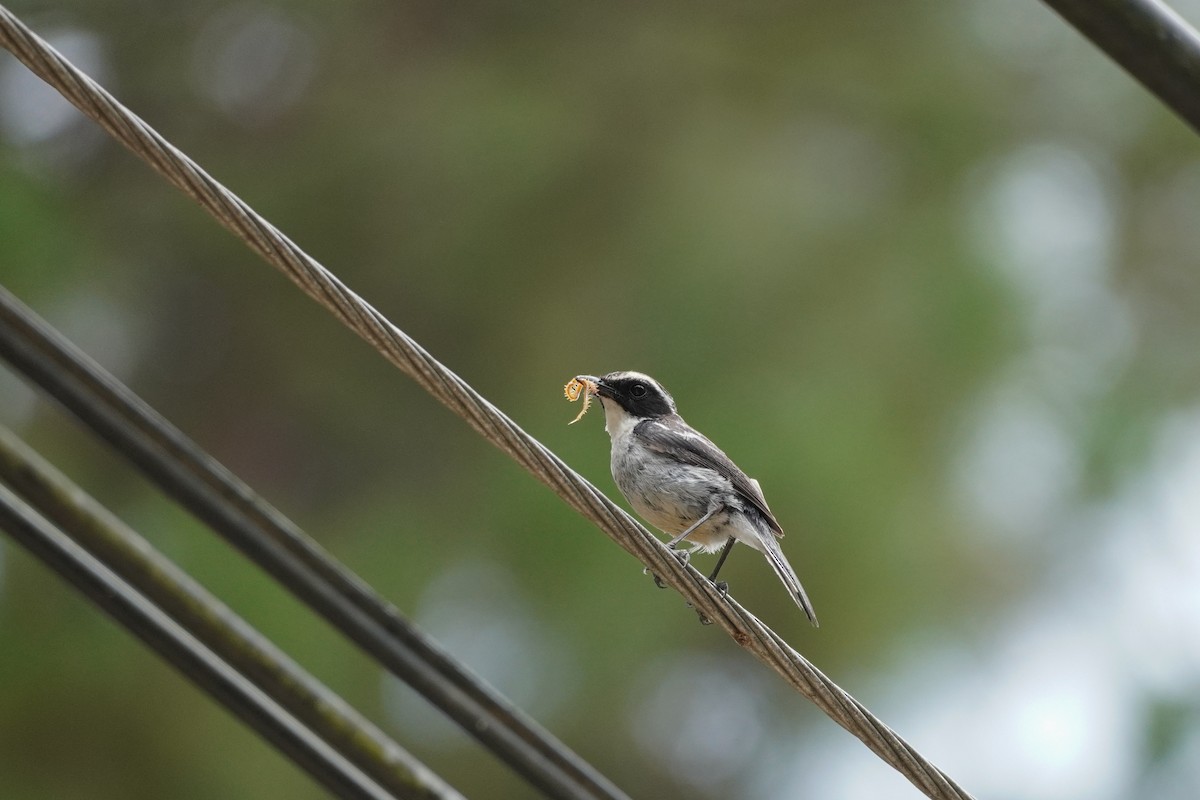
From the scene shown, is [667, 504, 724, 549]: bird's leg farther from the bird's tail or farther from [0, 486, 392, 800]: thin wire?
[0, 486, 392, 800]: thin wire

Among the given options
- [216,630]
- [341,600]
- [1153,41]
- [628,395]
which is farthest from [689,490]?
[1153,41]

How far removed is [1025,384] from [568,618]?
137 inches

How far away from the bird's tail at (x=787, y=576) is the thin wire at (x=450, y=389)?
2.74 feet

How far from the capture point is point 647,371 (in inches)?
277

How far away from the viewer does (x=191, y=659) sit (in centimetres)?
354

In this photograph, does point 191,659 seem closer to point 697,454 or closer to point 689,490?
point 689,490

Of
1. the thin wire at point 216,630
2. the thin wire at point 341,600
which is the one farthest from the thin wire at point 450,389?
the thin wire at point 216,630

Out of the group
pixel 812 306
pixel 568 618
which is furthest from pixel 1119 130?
pixel 568 618

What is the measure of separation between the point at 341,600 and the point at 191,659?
1.53 ft

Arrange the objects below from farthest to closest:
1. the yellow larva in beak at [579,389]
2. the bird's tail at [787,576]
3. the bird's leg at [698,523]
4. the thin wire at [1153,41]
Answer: the yellow larva in beak at [579,389], the bird's leg at [698,523], the bird's tail at [787,576], the thin wire at [1153,41]

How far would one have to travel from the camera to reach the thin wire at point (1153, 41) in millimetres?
1945

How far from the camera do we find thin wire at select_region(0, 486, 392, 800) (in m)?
3.51

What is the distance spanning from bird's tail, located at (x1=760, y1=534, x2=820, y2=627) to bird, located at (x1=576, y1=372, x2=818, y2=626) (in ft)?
0.04

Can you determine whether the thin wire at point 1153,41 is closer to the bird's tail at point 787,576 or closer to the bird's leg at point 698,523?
the bird's tail at point 787,576
